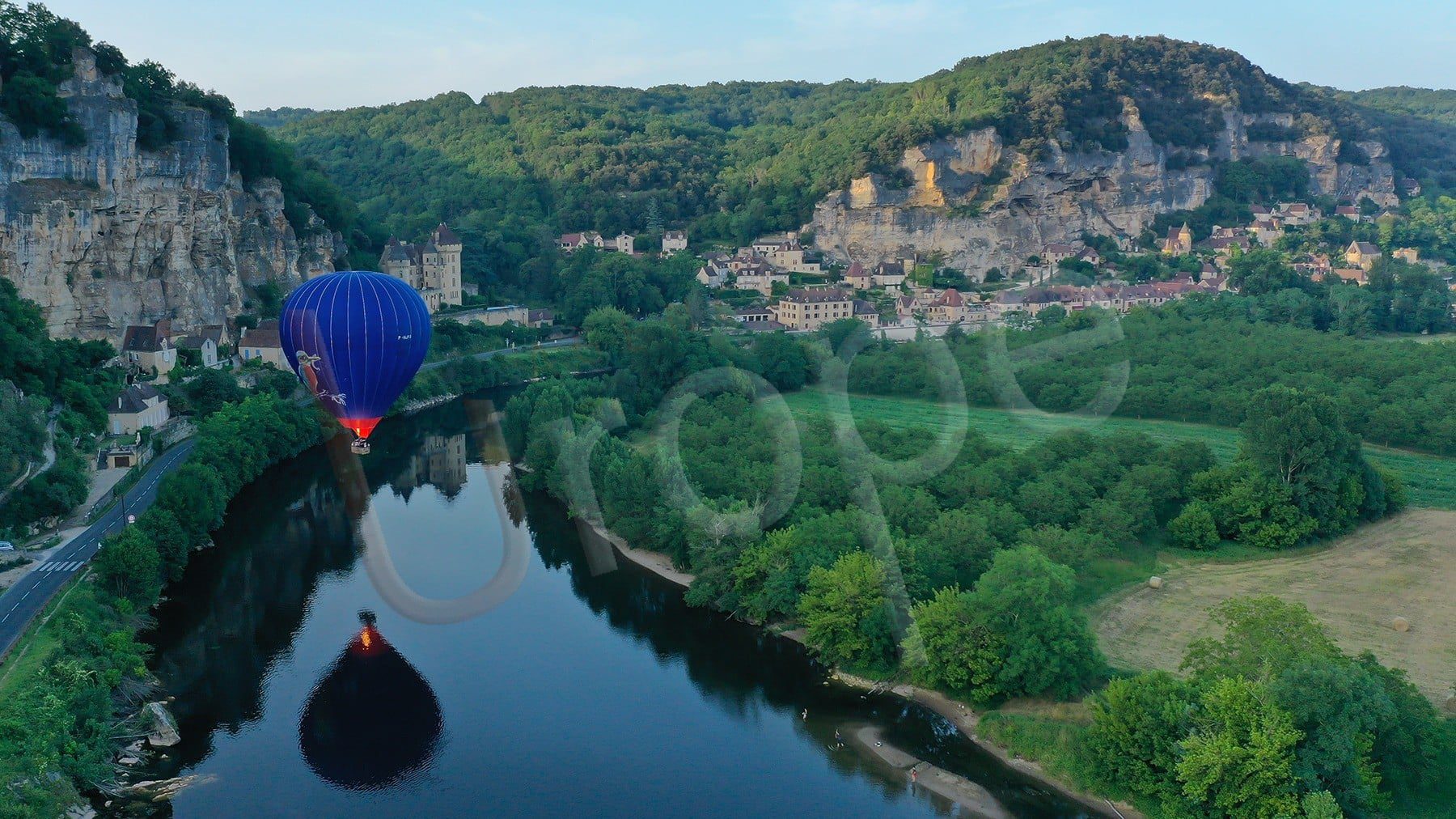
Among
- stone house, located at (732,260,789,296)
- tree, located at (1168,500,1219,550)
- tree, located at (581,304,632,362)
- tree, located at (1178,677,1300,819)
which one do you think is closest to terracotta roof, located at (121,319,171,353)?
tree, located at (581,304,632,362)

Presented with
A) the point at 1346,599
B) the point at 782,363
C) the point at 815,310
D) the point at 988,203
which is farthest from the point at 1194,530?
the point at 988,203

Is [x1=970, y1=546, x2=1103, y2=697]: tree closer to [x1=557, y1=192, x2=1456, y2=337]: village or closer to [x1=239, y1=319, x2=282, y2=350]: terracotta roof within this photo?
[x1=239, y1=319, x2=282, y2=350]: terracotta roof

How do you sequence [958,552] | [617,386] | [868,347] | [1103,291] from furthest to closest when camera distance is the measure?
[1103,291] → [868,347] → [617,386] → [958,552]

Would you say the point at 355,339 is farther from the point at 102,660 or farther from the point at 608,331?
the point at 608,331

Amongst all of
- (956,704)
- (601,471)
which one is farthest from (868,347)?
(956,704)

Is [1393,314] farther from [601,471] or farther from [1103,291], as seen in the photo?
[601,471]
